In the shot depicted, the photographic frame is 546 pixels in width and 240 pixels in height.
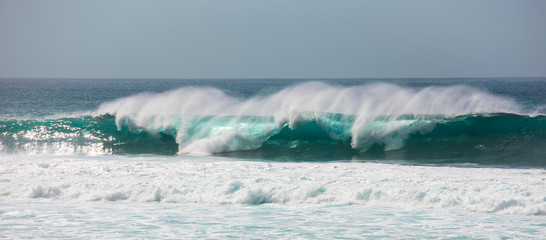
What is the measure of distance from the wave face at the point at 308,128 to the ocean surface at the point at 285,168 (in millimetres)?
57

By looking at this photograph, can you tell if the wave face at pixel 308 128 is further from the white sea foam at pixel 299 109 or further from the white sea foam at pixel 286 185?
the white sea foam at pixel 286 185

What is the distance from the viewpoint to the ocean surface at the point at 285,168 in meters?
7.74

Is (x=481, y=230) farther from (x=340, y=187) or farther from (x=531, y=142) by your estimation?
(x=531, y=142)

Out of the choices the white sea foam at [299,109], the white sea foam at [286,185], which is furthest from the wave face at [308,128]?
the white sea foam at [286,185]

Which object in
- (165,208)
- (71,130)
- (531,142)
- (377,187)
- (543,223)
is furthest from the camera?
(71,130)

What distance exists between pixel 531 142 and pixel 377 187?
825 centimetres

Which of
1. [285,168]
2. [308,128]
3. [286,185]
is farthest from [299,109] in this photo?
[286,185]

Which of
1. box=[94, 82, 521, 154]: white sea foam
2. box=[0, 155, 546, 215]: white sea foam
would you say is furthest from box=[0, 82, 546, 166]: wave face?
box=[0, 155, 546, 215]: white sea foam

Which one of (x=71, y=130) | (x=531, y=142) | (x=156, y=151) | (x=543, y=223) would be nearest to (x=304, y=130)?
(x=156, y=151)

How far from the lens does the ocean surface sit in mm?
7736

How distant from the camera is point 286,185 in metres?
9.63

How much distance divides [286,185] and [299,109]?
7.96 meters

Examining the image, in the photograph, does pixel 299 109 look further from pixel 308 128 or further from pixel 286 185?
pixel 286 185

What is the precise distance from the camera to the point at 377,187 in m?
9.39
